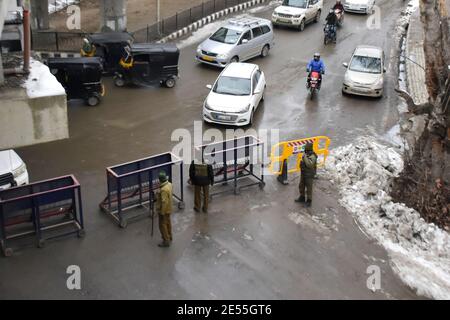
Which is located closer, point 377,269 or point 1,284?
point 1,284

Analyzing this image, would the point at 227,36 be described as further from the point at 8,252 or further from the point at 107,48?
the point at 8,252

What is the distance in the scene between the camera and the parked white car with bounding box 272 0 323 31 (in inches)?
1176

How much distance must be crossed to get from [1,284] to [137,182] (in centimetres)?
361

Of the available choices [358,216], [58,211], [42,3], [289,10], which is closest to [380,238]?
[358,216]

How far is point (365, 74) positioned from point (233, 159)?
971cm

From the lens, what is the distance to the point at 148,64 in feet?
69.6

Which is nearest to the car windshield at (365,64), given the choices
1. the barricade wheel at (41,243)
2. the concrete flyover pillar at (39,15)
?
the barricade wheel at (41,243)

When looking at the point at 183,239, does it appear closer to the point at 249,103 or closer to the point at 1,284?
the point at 1,284

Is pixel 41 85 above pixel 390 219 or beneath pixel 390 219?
above

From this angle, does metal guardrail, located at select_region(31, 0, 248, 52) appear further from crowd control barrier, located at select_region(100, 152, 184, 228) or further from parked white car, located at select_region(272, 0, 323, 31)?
crowd control barrier, located at select_region(100, 152, 184, 228)

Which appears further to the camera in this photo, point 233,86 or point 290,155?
point 233,86

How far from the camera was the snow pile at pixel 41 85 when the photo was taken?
9992 mm

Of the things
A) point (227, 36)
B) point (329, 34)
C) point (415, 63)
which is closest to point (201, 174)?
point (415, 63)
